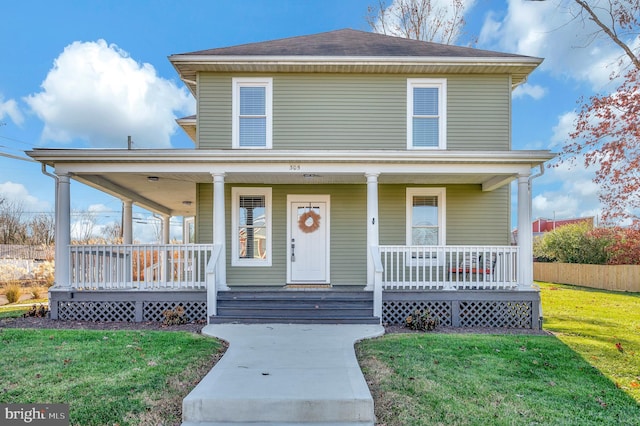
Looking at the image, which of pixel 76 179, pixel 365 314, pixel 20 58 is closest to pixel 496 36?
pixel 365 314

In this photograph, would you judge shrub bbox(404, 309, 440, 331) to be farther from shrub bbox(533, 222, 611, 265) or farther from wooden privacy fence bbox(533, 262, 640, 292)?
wooden privacy fence bbox(533, 262, 640, 292)

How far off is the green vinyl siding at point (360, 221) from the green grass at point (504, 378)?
3.11m

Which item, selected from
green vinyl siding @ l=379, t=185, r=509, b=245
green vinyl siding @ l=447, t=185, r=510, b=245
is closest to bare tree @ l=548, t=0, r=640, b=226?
green vinyl siding @ l=447, t=185, r=510, b=245

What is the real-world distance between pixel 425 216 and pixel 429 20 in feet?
43.8

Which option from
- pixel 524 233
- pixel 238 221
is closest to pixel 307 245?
pixel 238 221

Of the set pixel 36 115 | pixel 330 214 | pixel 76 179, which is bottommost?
pixel 330 214

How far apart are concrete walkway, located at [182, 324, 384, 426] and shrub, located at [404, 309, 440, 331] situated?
200 centimetres

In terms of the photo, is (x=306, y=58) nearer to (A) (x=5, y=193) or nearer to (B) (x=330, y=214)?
(B) (x=330, y=214)

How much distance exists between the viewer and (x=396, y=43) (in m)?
11.0

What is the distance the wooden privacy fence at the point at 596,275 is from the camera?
1626 centimetres

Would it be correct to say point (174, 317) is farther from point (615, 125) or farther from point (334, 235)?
point (615, 125)

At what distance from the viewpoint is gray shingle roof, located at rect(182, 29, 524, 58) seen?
9773mm

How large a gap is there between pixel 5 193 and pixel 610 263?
35710 mm

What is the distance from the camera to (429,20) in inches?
754
